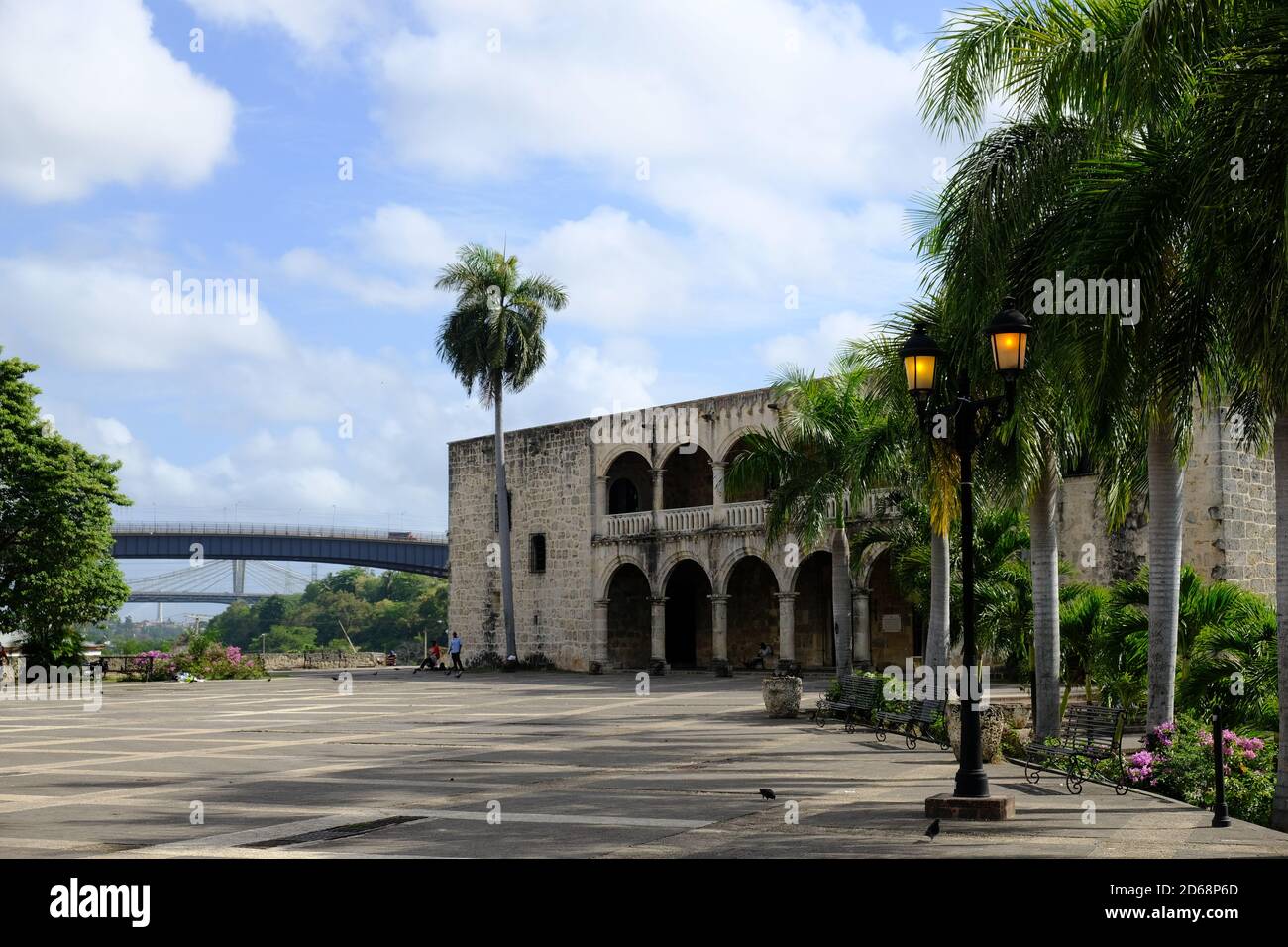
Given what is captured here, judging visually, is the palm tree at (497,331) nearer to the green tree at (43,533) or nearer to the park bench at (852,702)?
the green tree at (43,533)

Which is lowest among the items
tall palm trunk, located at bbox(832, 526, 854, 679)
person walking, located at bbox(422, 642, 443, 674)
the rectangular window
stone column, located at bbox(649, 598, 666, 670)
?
person walking, located at bbox(422, 642, 443, 674)

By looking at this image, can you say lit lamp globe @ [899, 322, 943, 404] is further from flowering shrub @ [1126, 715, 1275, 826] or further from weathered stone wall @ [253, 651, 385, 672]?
weathered stone wall @ [253, 651, 385, 672]

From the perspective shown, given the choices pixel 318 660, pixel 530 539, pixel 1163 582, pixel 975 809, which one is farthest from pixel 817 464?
pixel 318 660

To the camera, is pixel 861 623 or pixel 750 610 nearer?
pixel 861 623

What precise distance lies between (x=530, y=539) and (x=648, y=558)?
228 inches

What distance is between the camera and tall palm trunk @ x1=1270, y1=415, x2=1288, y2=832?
10.8 metres

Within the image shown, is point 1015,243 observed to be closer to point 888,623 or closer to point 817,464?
point 817,464

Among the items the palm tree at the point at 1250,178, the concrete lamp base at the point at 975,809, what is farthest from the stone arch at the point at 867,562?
the palm tree at the point at 1250,178

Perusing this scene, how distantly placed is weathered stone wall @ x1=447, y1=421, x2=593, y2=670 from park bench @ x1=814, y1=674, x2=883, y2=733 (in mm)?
20837

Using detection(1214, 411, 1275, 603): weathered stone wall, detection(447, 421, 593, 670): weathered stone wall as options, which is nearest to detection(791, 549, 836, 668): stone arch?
detection(447, 421, 593, 670): weathered stone wall

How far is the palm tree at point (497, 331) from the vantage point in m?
41.6

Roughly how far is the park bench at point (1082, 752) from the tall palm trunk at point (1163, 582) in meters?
0.57

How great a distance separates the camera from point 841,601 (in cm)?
2273
